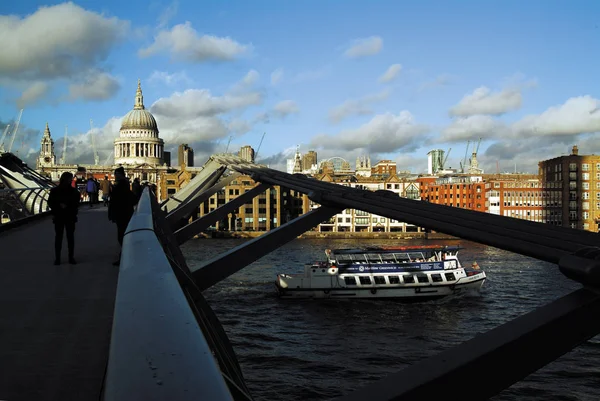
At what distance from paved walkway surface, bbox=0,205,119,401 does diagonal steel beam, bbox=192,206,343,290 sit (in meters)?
0.48

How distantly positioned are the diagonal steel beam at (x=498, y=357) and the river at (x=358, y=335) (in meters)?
11.6

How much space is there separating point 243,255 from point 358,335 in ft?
52.0

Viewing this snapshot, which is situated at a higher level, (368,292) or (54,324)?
(54,324)

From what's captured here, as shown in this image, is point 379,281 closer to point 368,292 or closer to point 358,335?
point 368,292

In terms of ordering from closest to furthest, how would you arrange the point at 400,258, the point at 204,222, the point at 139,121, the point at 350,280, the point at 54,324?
the point at 54,324
the point at 204,222
the point at 350,280
the point at 400,258
the point at 139,121

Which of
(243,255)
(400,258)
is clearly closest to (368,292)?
(400,258)

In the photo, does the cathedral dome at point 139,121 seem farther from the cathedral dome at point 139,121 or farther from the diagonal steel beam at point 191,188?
the diagonal steel beam at point 191,188

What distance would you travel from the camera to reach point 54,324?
2852 millimetres

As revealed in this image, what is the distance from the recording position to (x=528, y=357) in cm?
113

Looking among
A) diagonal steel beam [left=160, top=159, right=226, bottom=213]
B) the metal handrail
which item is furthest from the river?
the metal handrail

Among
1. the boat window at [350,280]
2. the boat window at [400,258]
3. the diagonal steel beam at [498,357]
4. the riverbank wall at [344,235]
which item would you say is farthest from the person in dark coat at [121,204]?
the riverbank wall at [344,235]

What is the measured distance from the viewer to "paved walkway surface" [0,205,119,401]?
1.94 m

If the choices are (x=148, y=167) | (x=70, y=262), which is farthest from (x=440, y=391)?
(x=148, y=167)

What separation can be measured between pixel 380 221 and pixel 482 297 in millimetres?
41241
